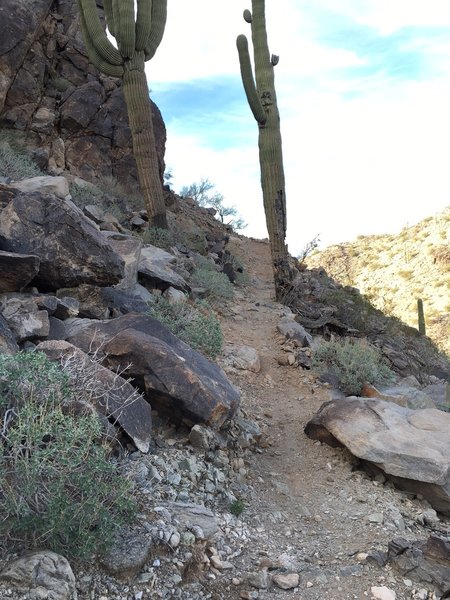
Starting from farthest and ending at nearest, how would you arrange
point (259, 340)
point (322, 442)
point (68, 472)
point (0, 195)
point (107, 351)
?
point (259, 340), point (0, 195), point (322, 442), point (107, 351), point (68, 472)

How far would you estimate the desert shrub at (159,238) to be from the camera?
10.7 meters

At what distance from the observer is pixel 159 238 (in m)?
10.9

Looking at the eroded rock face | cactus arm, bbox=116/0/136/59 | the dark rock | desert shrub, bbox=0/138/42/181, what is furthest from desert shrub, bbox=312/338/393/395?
the eroded rock face

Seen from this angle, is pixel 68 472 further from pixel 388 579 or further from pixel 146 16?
pixel 146 16

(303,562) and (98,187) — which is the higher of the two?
(98,187)

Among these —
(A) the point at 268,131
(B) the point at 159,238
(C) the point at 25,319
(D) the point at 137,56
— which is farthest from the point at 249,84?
(C) the point at 25,319

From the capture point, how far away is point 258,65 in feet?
35.0

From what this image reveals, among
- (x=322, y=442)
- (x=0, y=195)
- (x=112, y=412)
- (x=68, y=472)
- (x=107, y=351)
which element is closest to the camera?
(x=68, y=472)

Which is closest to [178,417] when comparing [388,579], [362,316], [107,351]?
[107,351]

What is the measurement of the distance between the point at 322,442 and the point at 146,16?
9.02m

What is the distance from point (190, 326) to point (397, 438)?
283cm

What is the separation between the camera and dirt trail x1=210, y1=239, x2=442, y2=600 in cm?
333

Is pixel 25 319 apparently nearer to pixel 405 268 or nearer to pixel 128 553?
pixel 128 553

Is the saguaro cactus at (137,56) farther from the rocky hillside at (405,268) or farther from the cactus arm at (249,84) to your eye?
the rocky hillside at (405,268)
